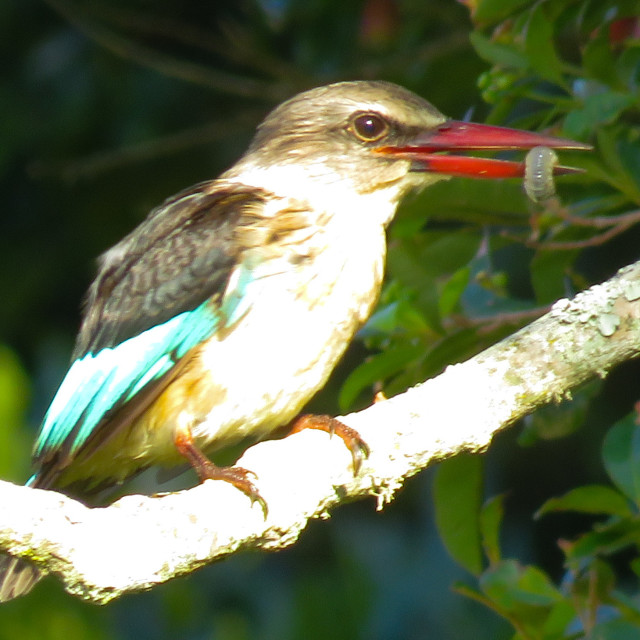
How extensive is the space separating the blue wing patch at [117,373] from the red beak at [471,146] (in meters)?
0.59

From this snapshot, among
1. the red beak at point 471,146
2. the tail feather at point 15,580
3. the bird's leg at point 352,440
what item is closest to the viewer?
the bird's leg at point 352,440

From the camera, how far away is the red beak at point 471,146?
2.52 metres

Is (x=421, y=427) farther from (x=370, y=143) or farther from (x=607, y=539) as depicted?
(x=370, y=143)

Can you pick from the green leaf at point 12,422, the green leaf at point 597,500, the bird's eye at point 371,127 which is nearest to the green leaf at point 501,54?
the bird's eye at point 371,127

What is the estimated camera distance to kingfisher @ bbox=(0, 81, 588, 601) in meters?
2.57

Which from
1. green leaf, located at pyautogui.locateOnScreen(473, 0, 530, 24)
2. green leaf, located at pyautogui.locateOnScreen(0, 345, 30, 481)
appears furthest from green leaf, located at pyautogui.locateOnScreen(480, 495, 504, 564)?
green leaf, located at pyautogui.locateOnScreen(0, 345, 30, 481)

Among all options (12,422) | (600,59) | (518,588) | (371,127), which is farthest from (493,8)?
(12,422)

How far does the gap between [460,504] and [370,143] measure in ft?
2.88

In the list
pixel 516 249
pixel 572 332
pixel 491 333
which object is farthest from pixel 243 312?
pixel 516 249

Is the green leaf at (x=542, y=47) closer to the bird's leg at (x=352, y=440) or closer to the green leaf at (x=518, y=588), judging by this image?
the bird's leg at (x=352, y=440)

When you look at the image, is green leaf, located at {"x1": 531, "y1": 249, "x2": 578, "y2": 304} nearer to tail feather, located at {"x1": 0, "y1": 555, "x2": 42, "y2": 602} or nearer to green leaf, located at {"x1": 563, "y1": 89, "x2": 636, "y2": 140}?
green leaf, located at {"x1": 563, "y1": 89, "x2": 636, "y2": 140}

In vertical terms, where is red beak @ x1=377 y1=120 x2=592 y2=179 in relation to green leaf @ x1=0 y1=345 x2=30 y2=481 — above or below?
above

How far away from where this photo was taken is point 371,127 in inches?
114

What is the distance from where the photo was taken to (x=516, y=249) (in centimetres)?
379
